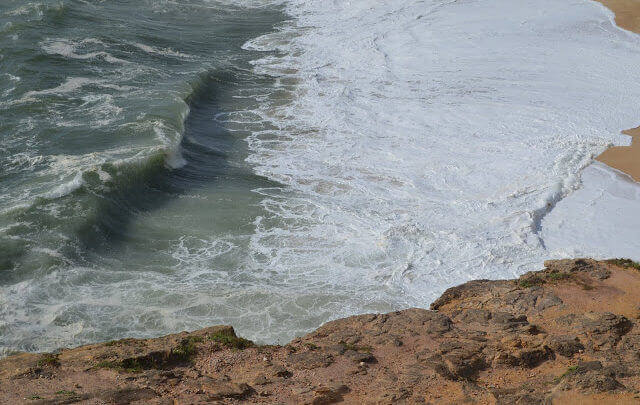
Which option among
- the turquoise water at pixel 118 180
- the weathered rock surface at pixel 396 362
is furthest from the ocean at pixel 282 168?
the weathered rock surface at pixel 396 362

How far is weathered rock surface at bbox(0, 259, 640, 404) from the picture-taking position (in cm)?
723

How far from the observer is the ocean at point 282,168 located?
11.6 m

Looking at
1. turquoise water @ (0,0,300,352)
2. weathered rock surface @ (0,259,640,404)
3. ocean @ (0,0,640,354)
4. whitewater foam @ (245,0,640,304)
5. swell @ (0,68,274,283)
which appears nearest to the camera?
weathered rock surface @ (0,259,640,404)

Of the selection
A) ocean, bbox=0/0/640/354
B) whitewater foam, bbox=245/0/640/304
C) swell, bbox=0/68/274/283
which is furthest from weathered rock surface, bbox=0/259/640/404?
swell, bbox=0/68/274/283

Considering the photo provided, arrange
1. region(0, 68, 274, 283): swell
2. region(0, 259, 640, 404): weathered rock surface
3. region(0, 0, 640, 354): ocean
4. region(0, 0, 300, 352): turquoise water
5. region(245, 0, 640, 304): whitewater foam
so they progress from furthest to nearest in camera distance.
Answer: region(245, 0, 640, 304): whitewater foam < region(0, 68, 274, 283): swell < region(0, 0, 640, 354): ocean < region(0, 0, 300, 352): turquoise water < region(0, 259, 640, 404): weathered rock surface

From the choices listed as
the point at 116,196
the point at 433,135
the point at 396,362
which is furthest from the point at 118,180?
the point at 396,362

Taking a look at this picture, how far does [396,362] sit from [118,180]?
29.8 ft

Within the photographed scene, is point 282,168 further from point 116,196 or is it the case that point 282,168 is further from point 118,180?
point 116,196

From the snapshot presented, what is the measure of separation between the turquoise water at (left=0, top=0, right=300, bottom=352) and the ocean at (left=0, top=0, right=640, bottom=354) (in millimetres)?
52

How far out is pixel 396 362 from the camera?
8.12 meters

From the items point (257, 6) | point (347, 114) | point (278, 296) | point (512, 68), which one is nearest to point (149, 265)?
point (278, 296)

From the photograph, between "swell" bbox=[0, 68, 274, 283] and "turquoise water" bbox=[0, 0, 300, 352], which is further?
"swell" bbox=[0, 68, 274, 283]

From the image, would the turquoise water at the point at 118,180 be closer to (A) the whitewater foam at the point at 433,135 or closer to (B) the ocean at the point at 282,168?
(B) the ocean at the point at 282,168

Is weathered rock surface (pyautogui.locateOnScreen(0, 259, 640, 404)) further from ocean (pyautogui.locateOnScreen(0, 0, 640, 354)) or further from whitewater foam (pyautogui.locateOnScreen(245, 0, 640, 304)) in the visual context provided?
whitewater foam (pyautogui.locateOnScreen(245, 0, 640, 304))
